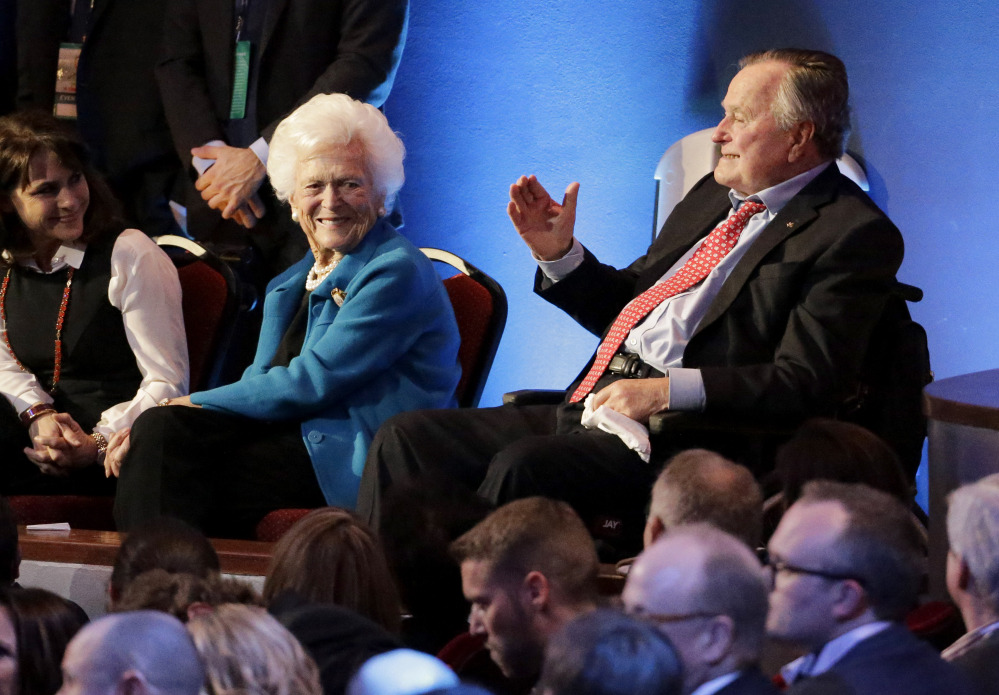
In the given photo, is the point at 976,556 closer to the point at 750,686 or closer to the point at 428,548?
the point at 750,686

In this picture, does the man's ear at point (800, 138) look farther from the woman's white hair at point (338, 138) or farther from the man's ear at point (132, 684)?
the man's ear at point (132, 684)

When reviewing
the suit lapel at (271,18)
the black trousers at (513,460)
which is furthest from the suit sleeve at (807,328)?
the suit lapel at (271,18)

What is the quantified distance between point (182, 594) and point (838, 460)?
1.10 meters

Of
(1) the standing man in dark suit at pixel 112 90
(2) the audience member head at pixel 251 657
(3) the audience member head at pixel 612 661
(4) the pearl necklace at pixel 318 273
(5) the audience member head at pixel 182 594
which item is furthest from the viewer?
(1) the standing man in dark suit at pixel 112 90

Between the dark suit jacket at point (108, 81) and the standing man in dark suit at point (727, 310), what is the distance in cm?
177

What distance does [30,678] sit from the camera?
1.86 m

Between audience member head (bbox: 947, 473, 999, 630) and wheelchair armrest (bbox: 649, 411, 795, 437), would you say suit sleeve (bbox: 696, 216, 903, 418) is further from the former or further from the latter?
audience member head (bbox: 947, 473, 999, 630)

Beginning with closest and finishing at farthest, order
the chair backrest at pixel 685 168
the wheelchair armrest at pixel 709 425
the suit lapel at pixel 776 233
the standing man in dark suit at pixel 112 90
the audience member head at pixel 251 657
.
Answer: the audience member head at pixel 251 657 → the wheelchair armrest at pixel 709 425 → the suit lapel at pixel 776 233 → the chair backrest at pixel 685 168 → the standing man in dark suit at pixel 112 90

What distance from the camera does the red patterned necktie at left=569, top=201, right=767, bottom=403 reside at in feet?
9.94

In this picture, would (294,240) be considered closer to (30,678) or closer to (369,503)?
(369,503)

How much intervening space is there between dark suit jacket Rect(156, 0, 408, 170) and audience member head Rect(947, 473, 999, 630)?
244 cm

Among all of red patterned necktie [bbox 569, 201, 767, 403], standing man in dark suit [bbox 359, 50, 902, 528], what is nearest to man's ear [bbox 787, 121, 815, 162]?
standing man in dark suit [bbox 359, 50, 902, 528]

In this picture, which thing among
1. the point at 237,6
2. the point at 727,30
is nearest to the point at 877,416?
the point at 727,30

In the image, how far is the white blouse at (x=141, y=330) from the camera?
3285 mm
